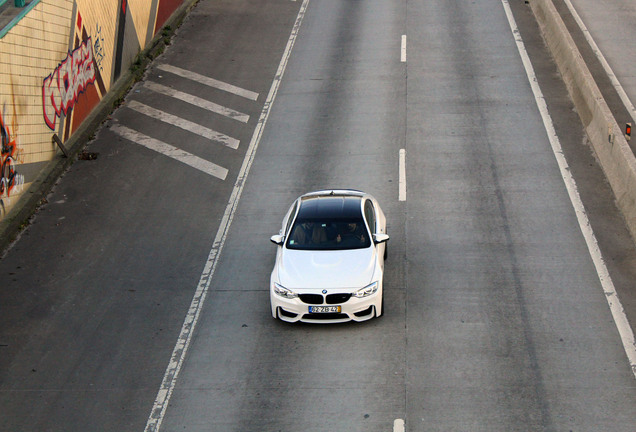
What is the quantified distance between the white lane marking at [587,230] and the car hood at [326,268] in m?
4.05

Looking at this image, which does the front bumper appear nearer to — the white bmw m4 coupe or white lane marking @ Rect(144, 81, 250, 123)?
the white bmw m4 coupe

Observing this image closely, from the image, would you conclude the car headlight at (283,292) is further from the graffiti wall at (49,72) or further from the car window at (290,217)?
the graffiti wall at (49,72)

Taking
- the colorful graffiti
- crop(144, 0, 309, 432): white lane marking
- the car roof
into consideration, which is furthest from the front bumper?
the colorful graffiti

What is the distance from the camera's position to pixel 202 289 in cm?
1600

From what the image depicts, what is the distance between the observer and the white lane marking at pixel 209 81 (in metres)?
25.0

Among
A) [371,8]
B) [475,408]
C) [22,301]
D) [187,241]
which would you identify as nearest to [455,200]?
[187,241]

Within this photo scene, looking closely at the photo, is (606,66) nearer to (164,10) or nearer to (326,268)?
(326,268)

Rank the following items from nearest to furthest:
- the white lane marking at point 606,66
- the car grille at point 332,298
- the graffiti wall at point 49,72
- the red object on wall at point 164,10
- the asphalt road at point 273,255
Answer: the asphalt road at point 273,255, the car grille at point 332,298, the graffiti wall at point 49,72, the white lane marking at point 606,66, the red object on wall at point 164,10

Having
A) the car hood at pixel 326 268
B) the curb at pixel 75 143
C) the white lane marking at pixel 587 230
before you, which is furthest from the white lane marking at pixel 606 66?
the curb at pixel 75 143

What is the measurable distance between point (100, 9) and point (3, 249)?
8.86 metres

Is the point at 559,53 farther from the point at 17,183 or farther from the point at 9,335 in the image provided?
the point at 9,335

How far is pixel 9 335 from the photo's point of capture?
14859mm

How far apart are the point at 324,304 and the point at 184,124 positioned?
1046cm

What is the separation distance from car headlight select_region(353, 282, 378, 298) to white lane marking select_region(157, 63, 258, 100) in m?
11.7
